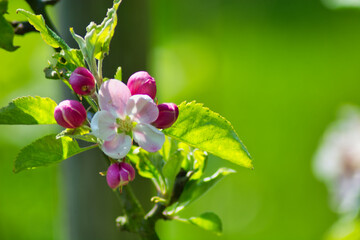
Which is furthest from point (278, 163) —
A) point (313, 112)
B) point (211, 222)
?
point (211, 222)

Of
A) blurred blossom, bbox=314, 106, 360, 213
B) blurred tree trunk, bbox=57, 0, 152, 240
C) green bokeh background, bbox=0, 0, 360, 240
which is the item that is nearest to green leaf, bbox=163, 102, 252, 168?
blurred tree trunk, bbox=57, 0, 152, 240

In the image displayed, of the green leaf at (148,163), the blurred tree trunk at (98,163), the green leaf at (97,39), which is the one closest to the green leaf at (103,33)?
the green leaf at (97,39)

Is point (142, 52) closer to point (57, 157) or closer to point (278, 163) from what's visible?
point (57, 157)

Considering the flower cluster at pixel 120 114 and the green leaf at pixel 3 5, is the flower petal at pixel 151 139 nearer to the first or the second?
the flower cluster at pixel 120 114

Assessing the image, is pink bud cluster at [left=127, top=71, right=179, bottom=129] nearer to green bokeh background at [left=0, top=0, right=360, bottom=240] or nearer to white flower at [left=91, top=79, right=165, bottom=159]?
white flower at [left=91, top=79, right=165, bottom=159]

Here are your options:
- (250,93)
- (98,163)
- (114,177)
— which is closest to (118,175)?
(114,177)

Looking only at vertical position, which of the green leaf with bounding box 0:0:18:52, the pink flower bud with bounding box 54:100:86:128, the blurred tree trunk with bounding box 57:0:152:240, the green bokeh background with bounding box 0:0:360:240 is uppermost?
the green leaf with bounding box 0:0:18:52
